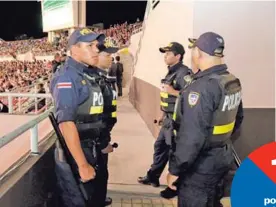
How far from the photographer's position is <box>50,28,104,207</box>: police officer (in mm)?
2092

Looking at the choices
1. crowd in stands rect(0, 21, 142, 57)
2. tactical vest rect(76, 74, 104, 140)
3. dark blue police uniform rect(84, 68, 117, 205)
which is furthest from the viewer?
crowd in stands rect(0, 21, 142, 57)

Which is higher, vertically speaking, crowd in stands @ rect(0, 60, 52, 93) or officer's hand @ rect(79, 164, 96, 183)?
officer's hand @ rect(79, 164, 96, 183)

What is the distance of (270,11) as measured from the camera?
11.2 feet

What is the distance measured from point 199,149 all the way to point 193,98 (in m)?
0.30

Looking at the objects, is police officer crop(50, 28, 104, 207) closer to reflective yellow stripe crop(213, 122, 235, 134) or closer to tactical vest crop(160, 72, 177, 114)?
reflective yellow stripe crop(213, 122, 235, 134)

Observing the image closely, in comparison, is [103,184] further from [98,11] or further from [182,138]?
[98,11]

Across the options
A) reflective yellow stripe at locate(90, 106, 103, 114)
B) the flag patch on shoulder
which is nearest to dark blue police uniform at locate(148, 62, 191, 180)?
reflective yellow stripe at locate(90, 106, 103, 114)

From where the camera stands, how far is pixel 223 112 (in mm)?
2080

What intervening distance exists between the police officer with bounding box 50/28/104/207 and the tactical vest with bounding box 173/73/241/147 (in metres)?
0.59

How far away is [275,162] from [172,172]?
60cm

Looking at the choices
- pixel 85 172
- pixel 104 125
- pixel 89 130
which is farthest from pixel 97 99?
pixel 85 172

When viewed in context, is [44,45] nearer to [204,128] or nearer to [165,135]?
[165,135]

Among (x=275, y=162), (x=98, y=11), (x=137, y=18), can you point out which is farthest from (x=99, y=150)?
(x=98, y=11)

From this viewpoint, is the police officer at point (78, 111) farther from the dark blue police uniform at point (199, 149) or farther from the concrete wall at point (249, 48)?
the concrete wall at point (249, 48)
